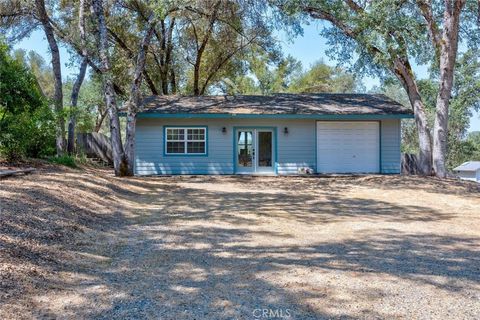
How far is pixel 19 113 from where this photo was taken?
998 cm

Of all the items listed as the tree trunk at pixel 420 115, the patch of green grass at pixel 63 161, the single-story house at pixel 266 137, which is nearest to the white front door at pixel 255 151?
the single-story house at pixel 266 137

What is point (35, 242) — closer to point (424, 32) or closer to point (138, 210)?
point (138, 210)

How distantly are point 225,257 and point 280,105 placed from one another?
12670 mm

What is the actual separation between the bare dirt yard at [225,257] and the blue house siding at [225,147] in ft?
23.2

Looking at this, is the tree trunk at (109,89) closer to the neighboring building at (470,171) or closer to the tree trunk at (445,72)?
Result: the tree trunk at (445,72)

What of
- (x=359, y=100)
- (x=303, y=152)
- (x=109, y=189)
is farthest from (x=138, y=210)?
(x=359, y=100)

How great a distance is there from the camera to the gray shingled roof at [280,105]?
15633 millimetres

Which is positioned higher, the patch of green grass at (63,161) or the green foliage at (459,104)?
the green foliage at (459,104)

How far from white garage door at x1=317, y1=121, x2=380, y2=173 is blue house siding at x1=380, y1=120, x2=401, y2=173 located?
7.7 inches

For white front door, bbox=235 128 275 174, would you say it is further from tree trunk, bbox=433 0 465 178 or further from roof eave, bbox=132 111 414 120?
tree trunk, bbox=433 0 465 178

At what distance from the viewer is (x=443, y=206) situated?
28.9ft

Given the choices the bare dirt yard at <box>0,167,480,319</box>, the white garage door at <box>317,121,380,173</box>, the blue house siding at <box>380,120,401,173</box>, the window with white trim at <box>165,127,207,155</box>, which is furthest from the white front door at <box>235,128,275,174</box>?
the bare dirt yard at <box>0,167,480,319</box>

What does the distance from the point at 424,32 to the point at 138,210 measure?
12.4 m

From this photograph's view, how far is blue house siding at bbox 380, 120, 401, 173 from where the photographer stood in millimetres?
16406
